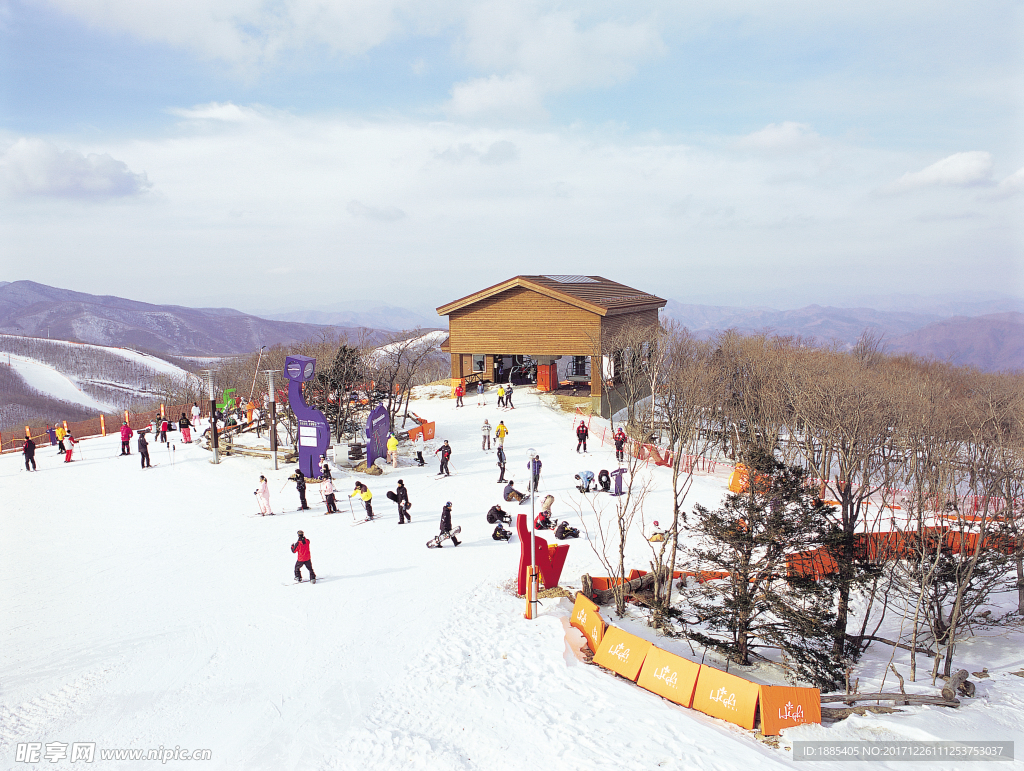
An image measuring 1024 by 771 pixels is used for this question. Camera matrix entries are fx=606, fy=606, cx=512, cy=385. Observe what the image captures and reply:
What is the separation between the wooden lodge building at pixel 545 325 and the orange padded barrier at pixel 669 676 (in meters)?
21.1

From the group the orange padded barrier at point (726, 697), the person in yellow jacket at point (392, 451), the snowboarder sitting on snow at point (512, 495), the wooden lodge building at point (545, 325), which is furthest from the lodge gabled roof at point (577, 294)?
the orange padded barrier at point (726, 697)

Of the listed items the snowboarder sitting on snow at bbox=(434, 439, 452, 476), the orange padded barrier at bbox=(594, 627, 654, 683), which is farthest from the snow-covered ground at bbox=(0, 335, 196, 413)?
the orange padded barrier at bbox=(594, 627, 654, 683)

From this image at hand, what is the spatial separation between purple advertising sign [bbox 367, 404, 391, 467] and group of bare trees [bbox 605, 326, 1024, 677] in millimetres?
9343

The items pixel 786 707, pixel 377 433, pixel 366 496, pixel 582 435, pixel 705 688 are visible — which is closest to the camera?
pixel 786 707

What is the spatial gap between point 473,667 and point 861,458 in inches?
414

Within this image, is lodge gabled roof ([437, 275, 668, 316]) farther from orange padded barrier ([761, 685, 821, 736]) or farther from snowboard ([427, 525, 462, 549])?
orange padded barrier ([761, 685, 821, 736])

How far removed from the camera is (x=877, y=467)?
16.1 m

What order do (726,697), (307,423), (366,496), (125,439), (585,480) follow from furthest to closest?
(125,439) → (307,423) → (585,480) → (366,496) → (726,697)

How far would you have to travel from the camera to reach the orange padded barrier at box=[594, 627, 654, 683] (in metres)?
9.54

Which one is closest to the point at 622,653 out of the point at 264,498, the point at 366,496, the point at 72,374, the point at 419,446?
the point at 366,496

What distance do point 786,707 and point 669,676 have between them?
1617 millimetres

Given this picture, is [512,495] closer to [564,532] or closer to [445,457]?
[564,532]

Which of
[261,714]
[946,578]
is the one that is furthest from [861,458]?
[261,714]

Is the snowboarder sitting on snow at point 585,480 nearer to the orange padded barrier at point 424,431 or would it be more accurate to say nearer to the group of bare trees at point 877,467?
the group of bare trees at point 877,467
